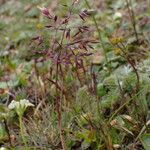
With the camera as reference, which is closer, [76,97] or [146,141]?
[146,141]

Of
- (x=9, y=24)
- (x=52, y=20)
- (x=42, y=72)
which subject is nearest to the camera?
(x=52, y=20)

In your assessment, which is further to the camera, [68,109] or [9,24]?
[9,24]

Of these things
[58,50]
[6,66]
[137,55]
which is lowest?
[6,66]

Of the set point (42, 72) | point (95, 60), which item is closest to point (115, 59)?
point (95, 60)

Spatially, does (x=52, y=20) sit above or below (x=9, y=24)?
above

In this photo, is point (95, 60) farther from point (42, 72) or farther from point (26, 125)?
point (26, 125)

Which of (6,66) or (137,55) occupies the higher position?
(137,55)

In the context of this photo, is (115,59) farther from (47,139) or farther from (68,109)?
(47,139)

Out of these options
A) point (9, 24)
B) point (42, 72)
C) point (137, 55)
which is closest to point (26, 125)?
point (42, 72)

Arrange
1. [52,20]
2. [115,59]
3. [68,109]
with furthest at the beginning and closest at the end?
[115,59]
[68,109]
[52,20]
